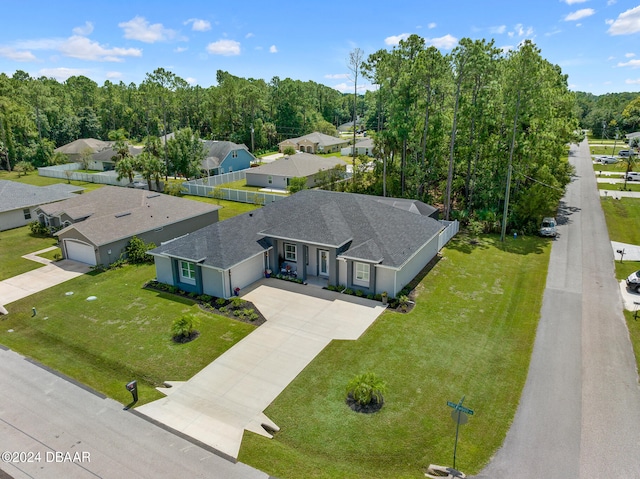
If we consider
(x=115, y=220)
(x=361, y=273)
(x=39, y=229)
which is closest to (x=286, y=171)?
(x=115, y=220)

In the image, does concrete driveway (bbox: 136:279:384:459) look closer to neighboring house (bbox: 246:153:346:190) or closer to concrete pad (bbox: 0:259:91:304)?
concrete pad (bbox: 0:259:91:304)

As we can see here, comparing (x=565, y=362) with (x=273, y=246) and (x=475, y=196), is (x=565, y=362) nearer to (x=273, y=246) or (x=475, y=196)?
(x=273, y=246)

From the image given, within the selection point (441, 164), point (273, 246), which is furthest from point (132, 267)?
point (441, 164)

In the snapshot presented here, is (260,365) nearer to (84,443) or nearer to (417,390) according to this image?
(417,390)

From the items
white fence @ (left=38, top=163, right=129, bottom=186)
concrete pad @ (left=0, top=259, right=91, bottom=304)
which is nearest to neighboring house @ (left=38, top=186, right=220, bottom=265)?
concrete pad @ (left=0, top=259, right=91, bottom=304)

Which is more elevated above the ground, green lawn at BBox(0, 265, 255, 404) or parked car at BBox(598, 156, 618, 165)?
parked car at BBox(598, 156, 618, 165)

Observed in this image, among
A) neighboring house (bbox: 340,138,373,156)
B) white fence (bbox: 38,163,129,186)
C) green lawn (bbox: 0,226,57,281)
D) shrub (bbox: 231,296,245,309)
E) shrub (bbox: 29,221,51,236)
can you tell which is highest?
neighboring house (bbox: 340,138,373,156)
